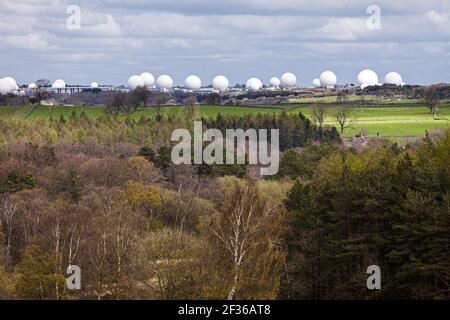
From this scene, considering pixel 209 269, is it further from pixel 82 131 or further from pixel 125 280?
pixel 82 131

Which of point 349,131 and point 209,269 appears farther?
point 349,131

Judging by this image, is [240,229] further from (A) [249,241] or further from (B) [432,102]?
(B) [432,102]

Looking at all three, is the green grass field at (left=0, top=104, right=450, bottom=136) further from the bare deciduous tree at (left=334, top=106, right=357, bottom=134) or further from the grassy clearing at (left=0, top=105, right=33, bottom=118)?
the bare deciduous tree at (left=334, top=106, right=357, bottom=134)
